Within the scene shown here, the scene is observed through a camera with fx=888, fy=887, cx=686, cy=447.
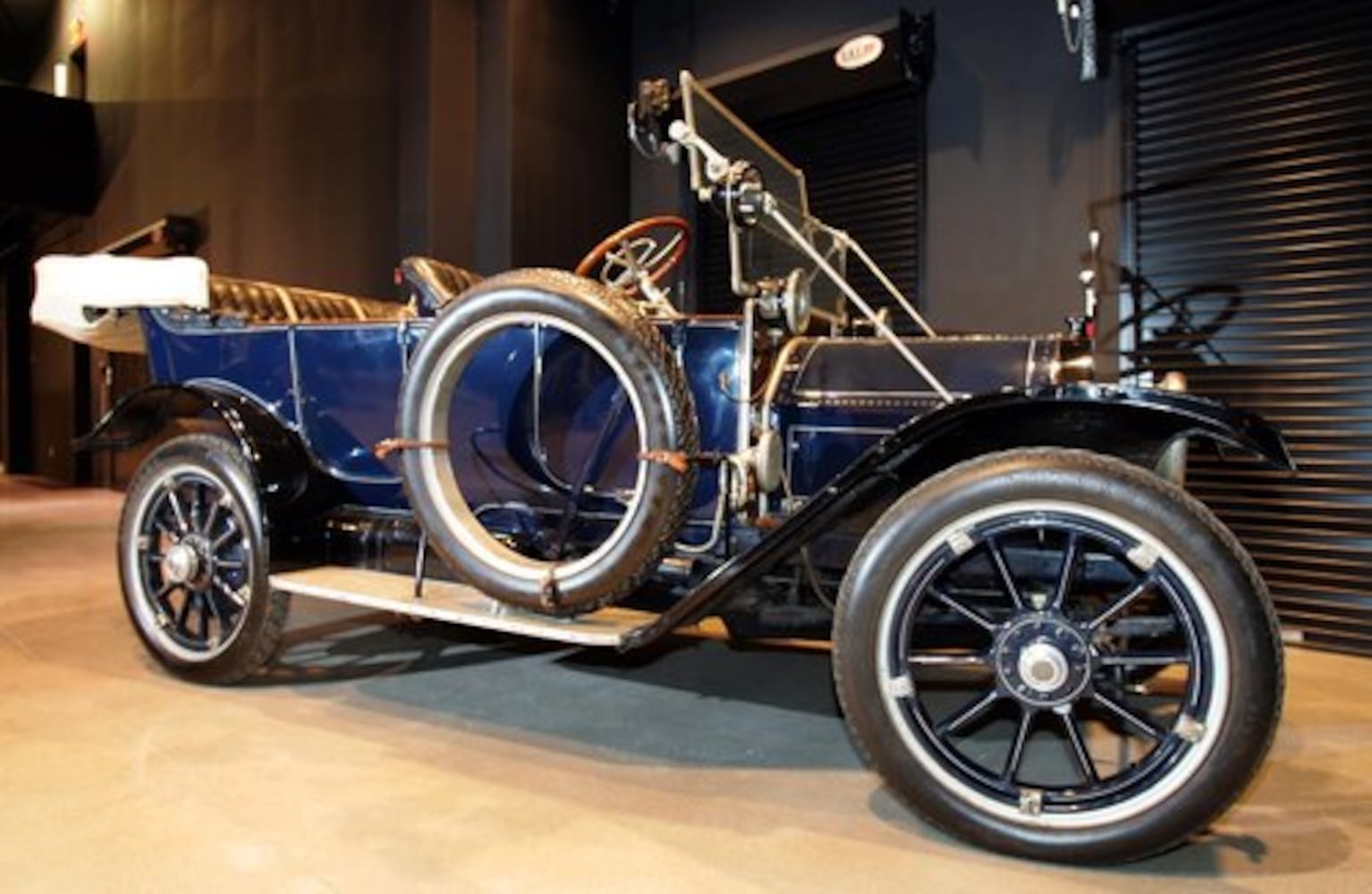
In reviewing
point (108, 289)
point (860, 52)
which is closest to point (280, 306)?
point (108, 289)

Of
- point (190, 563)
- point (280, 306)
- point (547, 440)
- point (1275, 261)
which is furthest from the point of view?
point (1275, 261)

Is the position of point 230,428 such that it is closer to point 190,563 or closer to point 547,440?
point 190,563

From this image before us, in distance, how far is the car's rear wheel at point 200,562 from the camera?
274 cm

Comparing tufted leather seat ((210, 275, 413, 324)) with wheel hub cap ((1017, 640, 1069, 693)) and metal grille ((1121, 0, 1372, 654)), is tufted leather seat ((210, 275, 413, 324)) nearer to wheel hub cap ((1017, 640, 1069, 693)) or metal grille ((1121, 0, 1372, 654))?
wheel hub cap ((1017, 640, 1069, 693))

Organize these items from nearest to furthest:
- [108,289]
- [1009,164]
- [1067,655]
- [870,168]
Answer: [1067,655], [108,289], [1009,164], [870,168]

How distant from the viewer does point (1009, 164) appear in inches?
181

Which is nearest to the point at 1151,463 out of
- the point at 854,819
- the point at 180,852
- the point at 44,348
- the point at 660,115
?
the point at 854,819

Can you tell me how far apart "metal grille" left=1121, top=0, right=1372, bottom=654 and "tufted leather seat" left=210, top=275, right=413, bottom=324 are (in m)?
3.36

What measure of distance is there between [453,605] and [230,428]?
1092 mm

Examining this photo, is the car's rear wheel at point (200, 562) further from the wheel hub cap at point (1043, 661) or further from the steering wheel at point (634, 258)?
the wheel hub cap at point (1043, 661)

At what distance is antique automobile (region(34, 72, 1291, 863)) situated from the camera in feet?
5.59

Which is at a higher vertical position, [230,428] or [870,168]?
[870,168]

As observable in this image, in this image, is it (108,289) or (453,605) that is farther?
(108,289)

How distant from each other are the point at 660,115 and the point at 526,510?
A: 1191 millimetres
